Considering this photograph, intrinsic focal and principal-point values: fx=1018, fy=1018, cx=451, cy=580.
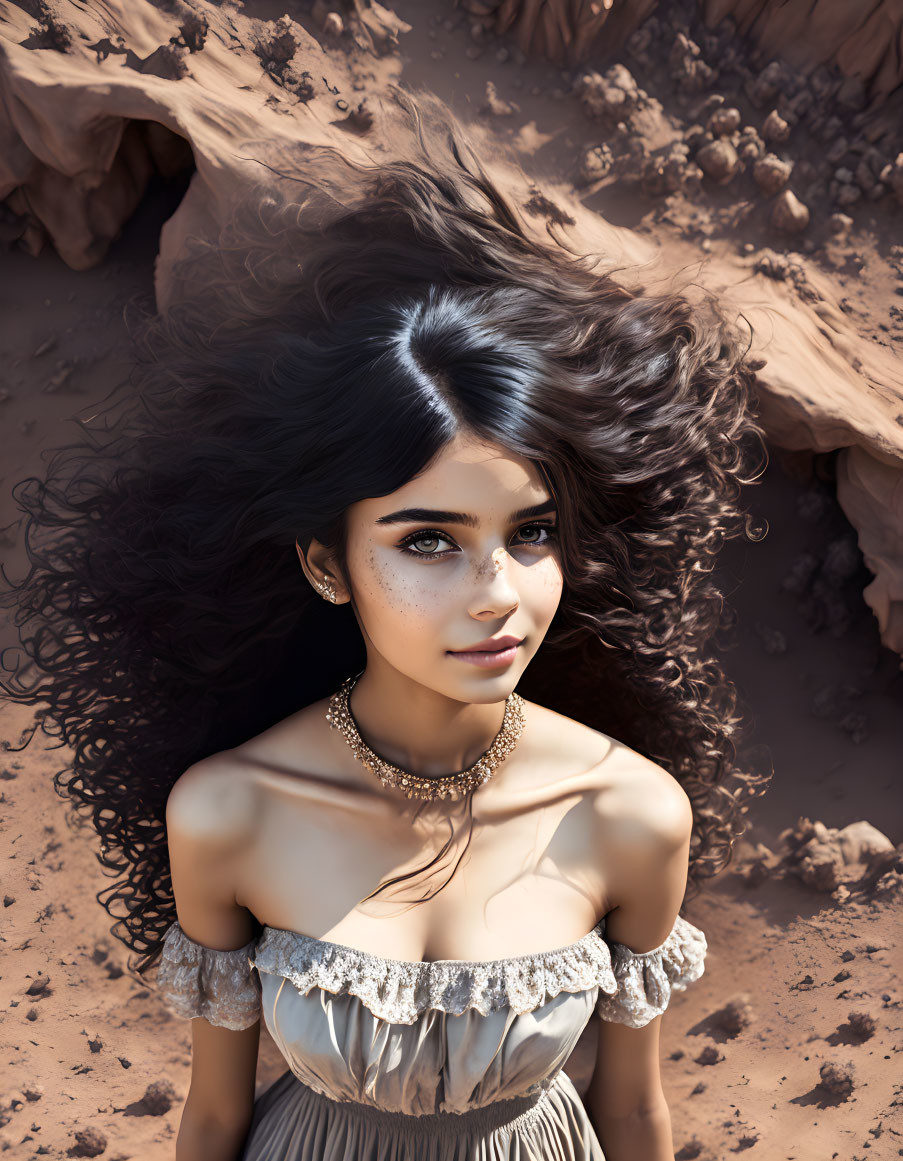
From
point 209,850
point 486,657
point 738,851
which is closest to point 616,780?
point 486,657

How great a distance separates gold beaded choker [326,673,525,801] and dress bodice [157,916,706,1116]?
281 millimetres

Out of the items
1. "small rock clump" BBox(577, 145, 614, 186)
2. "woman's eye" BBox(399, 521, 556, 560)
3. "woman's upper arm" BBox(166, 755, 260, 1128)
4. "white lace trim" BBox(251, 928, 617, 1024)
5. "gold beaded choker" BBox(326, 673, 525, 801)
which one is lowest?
"woman's upper arm" BBox(166, 755, 260, 1128)

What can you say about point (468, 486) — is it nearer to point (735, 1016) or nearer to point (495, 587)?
point (495, 587)

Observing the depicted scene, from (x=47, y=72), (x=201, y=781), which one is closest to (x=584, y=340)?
(x=201, y=781)

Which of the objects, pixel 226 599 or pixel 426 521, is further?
pixel 226 599

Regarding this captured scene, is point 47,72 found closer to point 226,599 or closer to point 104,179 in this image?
point 104,179

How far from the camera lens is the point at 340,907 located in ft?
5.60

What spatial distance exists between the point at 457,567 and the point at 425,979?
0.69 meters

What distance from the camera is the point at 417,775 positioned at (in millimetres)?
1790

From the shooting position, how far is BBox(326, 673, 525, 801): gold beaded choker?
5.83 feet

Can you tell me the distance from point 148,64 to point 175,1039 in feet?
8.67

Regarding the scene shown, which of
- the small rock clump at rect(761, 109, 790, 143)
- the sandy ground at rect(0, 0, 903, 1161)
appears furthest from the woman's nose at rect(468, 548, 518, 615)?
the small rock clump at rect(761, 109, 790, 143)

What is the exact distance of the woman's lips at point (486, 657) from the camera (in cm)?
150

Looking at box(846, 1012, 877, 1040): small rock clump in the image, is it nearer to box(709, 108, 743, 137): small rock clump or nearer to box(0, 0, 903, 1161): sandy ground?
box(0, 0, 903, 1161): sandy ground
